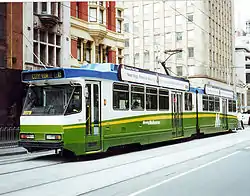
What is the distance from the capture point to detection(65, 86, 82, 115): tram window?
1342 centimetres

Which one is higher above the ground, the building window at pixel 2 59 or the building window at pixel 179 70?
the building window at pixel 179 70

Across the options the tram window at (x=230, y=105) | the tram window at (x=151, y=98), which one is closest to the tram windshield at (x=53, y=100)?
the tram window at (x=151, y=98)

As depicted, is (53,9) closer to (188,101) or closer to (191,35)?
(188,101)

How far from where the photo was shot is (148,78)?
17.7 meters

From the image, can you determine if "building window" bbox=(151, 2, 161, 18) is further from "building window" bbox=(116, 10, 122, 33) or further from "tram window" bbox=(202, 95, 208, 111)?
"tram window" bbox=(202, 95, 208, 111)

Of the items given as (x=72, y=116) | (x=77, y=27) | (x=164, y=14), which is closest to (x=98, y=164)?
(x=72, y=116)

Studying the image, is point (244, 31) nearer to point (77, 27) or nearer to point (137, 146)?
point (77, 27)

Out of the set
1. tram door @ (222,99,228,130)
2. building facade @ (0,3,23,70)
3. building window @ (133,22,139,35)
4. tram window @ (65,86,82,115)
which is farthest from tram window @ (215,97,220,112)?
building window @ (133,22,139,35)

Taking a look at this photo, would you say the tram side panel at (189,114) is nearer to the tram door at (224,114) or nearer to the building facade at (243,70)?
the tram door at (224,114)

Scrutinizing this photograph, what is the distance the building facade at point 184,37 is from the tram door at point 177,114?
124 ft

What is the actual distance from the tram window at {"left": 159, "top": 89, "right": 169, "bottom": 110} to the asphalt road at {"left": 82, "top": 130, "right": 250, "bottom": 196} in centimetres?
535

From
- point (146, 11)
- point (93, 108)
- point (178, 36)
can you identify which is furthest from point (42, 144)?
point (146, 11)

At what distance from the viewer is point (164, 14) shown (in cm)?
6700

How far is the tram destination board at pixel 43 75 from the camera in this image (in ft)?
44.4
